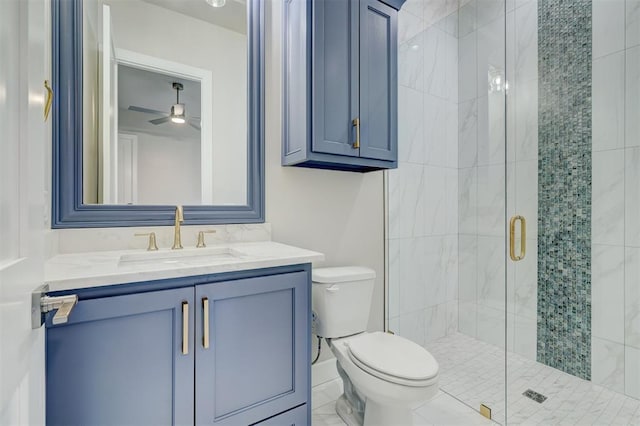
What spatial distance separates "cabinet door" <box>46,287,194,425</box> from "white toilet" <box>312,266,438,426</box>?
72cm

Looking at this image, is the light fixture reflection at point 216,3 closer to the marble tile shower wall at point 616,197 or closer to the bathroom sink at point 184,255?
the bathroom sink at point 184,255

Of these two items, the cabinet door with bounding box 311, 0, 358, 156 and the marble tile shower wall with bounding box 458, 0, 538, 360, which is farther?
the marble tile shower wall with bounding box 458, 0, 538, 360

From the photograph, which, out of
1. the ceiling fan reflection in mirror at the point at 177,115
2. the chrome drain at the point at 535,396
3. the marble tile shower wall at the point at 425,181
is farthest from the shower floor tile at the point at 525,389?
the ceiling fan reflection in mirror at the point at 177,115

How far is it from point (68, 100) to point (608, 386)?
3.15 meters

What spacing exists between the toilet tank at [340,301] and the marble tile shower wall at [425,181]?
0.60 m

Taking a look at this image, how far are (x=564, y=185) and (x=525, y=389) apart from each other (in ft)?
4.25

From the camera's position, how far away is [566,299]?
2078 mm

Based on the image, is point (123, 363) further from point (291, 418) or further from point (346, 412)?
point (346, 412)

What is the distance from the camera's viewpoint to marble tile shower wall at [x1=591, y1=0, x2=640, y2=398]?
1824mm

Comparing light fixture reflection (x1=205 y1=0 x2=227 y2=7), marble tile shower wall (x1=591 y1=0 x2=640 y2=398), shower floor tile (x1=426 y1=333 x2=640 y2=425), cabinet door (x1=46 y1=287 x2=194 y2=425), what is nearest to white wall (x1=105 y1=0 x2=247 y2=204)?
light fixture reflection (x1=205 y1=0 x2=227 y2=7)

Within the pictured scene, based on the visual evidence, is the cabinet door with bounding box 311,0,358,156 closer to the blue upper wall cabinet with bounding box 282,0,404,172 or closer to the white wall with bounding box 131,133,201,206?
the blue upper wall cabinet with bounding box 282,0,404,172

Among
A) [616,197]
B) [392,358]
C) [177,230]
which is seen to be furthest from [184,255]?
[616,197]

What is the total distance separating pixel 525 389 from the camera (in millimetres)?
1869

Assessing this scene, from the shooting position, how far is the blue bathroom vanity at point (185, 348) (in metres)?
0.89
